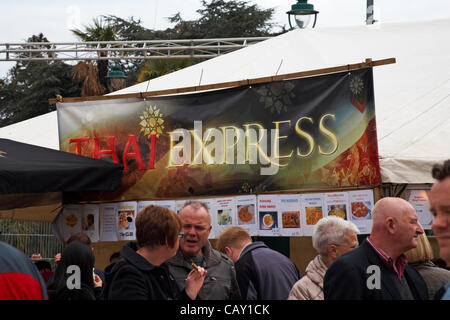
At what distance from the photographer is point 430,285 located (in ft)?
15.7

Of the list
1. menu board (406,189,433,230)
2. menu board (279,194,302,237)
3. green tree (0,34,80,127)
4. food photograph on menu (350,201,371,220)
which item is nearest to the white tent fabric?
menu board (406,189,433,230)

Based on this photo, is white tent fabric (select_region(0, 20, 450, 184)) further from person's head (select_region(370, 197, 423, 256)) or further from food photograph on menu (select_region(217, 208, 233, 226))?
person's head (select_region(370, 197, 423, 256))

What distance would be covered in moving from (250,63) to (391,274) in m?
5.91

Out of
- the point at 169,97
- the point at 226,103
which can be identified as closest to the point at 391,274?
the point at 226,103

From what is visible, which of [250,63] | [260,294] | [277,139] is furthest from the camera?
[250,63]

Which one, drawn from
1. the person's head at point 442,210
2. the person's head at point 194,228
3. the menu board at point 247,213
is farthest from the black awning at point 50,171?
the person's head at point 442,210

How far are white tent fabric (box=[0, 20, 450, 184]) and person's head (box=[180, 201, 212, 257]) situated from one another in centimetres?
269

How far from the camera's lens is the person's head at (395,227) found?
4.28 meters

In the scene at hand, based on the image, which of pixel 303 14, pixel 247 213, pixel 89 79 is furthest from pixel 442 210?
pixel 89 79

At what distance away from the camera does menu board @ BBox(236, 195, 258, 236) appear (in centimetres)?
779

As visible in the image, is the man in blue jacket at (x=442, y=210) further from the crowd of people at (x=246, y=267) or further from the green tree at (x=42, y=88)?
the green tree at (x=42, y=88)

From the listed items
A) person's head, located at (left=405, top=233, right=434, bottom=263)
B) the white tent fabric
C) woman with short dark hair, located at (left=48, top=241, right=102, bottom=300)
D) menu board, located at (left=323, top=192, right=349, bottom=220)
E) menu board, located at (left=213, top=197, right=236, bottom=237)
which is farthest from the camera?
menu board, located at (left=213, top=197, right=236, bottom=237)
